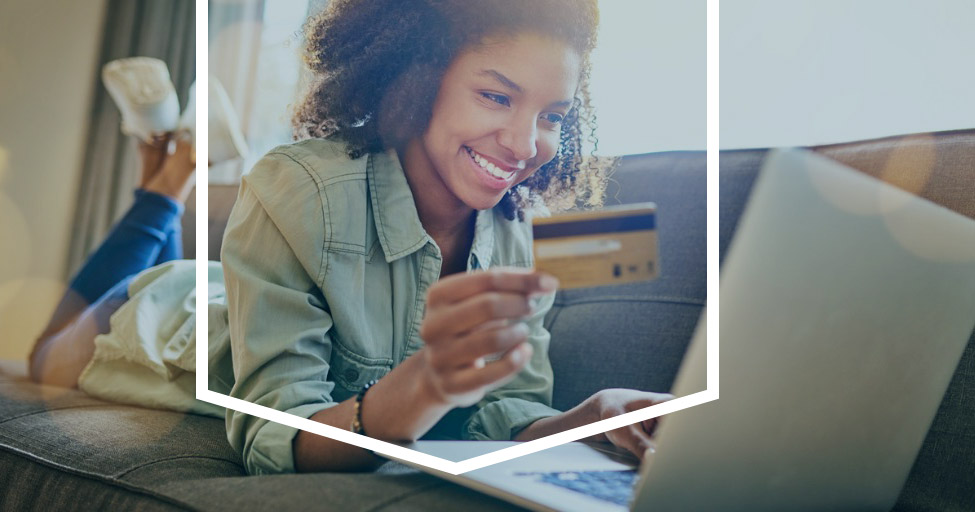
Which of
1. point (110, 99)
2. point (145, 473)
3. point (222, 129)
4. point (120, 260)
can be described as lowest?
point (145, 473)

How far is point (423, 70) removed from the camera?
1.88ft

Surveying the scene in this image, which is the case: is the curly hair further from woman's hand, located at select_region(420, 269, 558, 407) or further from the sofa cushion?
the sofa cushion

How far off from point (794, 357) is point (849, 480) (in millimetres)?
195

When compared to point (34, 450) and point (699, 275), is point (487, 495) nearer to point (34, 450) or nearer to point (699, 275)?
point (699, 275)

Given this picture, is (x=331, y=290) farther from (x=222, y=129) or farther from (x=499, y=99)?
(x=222, y=129)

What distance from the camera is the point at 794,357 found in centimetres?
46

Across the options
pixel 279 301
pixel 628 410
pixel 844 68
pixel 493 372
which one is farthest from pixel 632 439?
pixel 844 68

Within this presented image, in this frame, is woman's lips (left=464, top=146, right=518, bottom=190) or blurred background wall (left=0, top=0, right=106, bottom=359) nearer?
woman's lips (left=464, top=146, right=518, bottom=190)

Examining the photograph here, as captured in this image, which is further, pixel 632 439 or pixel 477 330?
pixel 632 439

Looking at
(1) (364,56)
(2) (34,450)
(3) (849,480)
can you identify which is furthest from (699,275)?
(2) (34,450)

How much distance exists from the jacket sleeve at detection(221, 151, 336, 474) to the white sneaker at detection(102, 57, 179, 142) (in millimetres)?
1043

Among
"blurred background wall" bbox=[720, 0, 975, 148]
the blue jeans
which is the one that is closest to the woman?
"blurred background wall" bbox=[720, 0, 975, 148]

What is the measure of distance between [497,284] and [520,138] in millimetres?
124

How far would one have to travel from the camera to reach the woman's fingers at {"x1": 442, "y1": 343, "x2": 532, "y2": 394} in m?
0.50
